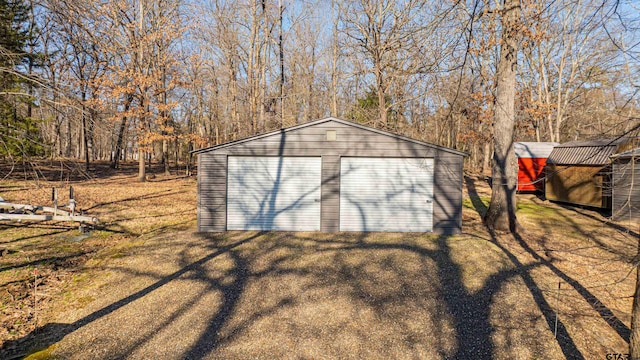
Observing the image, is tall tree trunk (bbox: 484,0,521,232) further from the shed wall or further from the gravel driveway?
the shed wall

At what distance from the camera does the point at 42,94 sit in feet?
12.9

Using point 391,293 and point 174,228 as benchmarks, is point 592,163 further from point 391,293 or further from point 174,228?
point 174,228

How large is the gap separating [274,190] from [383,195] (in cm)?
317

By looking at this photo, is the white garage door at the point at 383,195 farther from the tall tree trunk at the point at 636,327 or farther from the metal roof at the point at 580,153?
the metal roof at the point at 580,153

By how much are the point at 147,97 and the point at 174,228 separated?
11.3m

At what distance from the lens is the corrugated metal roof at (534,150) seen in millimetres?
17953

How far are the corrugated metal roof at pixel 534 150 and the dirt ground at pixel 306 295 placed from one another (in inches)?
368

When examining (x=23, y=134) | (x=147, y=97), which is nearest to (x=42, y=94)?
(x=23, y=134)

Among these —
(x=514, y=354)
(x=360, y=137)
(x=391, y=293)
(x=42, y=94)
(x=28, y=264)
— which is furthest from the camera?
(x=360, y=137)

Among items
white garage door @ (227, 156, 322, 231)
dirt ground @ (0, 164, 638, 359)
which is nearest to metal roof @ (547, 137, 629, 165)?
dirt ground @ (0, 164, 638, 359)

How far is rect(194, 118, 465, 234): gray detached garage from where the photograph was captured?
30.8ft

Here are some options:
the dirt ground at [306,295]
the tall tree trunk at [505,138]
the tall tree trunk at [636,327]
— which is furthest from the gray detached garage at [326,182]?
the tall tree trunk at [636,327]

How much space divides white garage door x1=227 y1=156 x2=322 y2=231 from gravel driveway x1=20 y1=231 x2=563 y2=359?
5.31 feet

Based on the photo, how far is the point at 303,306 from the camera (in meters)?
5.36
